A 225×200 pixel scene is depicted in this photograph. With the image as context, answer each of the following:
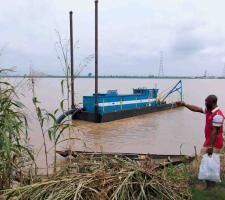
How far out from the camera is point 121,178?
3230 millimetres

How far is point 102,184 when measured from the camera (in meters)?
3.13

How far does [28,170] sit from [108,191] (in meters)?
1.27

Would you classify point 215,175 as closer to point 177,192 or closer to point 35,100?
→ point 177,192

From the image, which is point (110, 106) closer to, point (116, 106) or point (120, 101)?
point (116, 106)

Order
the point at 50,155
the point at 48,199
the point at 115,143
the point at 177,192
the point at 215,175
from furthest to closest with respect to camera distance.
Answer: the point at 115,143 < the point at 50,155 < the point at 215,175 < the point at 177,192 < the point at 48,199

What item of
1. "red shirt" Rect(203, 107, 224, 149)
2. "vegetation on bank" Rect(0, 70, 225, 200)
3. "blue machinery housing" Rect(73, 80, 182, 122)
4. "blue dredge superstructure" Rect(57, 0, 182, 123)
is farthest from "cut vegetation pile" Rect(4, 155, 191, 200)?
"blue machinery housing" Rect(73, 80, 182, 122)

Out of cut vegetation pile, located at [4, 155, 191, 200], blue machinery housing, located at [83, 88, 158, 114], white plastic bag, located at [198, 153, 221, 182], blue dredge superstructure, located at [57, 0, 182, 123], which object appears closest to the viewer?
cut vegetation pile, located at [4, 155, 191, 200]

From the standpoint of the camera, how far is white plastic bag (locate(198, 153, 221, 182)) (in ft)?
13.9

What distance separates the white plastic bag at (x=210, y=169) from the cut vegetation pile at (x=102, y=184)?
767mm

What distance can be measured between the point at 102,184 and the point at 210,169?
5.86 ft

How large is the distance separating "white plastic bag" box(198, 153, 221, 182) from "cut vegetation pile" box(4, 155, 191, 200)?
77cm

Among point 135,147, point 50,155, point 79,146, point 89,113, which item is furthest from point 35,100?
point 89,113

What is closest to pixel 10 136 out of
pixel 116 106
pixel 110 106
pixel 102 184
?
pixel 102 184

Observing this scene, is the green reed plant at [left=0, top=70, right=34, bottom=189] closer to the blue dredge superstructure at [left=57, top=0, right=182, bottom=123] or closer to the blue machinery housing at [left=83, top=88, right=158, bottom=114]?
the blue dredge superstructure at [left=57, top=0, right=182, bottom=123]
